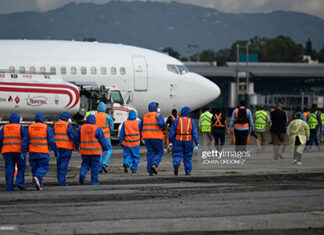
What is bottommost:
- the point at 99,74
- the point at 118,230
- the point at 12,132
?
the point at 118,230

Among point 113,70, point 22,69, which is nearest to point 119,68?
point 113,70

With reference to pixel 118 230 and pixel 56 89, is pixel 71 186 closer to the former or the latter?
pixel 118 230

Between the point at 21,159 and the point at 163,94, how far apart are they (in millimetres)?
20754

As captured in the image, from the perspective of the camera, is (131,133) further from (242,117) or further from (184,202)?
(184,202)

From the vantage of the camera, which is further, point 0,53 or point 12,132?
point 0,53

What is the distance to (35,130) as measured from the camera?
15.5 metres

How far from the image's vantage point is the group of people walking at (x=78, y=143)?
604 inches

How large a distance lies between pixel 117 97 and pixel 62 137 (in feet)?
53.7

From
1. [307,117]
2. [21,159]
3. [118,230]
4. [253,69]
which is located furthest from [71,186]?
[253,69]

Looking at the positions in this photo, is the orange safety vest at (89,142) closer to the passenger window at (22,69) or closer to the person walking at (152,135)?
the person walking at (152,135)

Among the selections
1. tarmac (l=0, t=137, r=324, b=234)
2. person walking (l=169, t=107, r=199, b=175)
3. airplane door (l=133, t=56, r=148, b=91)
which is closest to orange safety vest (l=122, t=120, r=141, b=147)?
tarmac (l=0, t=137, r=324, b=234)

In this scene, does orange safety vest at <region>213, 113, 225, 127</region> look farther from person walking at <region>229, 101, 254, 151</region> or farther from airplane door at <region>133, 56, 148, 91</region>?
airplane door at <region>133, 56, 148, 91</region>

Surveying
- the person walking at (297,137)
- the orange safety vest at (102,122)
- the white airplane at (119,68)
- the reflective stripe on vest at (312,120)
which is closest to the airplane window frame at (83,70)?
the white airplane at (119,68)

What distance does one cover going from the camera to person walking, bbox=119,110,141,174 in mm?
19078
